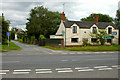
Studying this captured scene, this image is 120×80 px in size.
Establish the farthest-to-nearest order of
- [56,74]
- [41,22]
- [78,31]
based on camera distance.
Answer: [41,22]
[78,31]
[56,74]

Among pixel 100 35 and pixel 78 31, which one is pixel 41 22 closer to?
pixel 78 31

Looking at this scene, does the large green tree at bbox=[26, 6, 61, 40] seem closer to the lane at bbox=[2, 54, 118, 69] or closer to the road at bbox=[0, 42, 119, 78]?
the lane at bbox=[2, 54, 118, 69]

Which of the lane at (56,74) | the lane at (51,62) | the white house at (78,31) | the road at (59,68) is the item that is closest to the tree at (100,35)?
the white house at (78,31)

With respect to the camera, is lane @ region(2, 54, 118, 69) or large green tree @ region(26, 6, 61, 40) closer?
lane @ region(2, 54, 118, 69)

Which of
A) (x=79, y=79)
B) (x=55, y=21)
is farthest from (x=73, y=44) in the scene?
(x=79, y=79)

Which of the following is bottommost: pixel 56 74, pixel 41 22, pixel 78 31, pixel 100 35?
pixel 56 74

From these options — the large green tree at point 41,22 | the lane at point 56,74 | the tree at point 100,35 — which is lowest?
the lane at point 56,74

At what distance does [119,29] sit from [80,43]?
41.4 ft

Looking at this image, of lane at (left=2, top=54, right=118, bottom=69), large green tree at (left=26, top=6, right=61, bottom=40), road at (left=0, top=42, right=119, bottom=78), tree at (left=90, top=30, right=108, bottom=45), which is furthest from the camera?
large green tree at (left=26, top=6, right=61, bottom=40)

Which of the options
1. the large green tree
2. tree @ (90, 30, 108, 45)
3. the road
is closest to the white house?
tree @ (90, 30, 108, 45)

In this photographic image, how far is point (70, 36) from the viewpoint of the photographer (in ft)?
107

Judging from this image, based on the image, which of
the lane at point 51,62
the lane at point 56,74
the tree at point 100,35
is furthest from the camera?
the tree at point 100,35

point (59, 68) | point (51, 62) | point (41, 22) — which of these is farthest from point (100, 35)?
point (59, 68)

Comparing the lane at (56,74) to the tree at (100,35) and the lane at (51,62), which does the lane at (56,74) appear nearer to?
the lane at (51,62)
